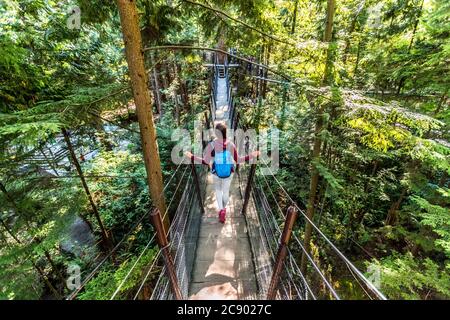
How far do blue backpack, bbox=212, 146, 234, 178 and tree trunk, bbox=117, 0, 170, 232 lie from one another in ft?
2.80

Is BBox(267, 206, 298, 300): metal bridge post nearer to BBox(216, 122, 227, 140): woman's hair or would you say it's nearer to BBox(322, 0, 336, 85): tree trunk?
BBox(216, 122, 227, 140): woman's hair

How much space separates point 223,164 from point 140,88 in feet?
4.83

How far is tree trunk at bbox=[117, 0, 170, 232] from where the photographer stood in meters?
2.32

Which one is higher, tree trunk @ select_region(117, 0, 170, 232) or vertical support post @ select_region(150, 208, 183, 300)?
tree trunk @ select_region(117, 0, 170, 232)

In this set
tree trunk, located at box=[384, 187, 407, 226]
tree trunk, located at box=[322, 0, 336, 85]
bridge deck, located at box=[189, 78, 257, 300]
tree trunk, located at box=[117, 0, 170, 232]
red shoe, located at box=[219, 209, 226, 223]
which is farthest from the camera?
tree trunk, located at box=[384, 187, 407, 226]

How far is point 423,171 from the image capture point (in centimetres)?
505

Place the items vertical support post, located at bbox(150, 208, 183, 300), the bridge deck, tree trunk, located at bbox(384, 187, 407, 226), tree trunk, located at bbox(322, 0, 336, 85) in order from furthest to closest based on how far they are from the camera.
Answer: tree trunk, located at bbox(384, 187, 407, 226)
tree trunk, located at bbox(322, 0, 336, 85)
the bridge deck
vertical support post, located at bbox(150, 208, 183, 300)

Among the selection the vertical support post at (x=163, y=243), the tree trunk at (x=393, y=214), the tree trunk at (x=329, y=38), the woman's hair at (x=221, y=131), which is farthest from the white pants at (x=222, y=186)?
the tree trunk at (x=393, y=214)

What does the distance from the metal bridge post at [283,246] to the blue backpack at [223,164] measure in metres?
1.66

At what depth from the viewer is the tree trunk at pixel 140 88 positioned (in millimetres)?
2322

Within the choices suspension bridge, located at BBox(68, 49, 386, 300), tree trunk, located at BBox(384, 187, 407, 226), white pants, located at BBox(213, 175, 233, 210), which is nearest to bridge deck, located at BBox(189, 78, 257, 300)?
suspension bridge, located at BBox(68, 49, 386, 300)

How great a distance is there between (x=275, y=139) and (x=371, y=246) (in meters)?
3.80

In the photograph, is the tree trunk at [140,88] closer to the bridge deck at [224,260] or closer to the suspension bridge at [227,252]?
the suspension bridge at [227,252]
